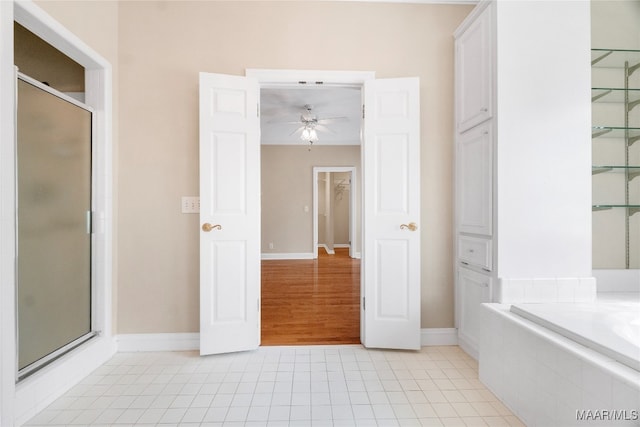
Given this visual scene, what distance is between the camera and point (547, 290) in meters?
1.93

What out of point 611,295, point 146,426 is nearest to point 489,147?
point 611,295

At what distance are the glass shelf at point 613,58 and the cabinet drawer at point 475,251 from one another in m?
1.51

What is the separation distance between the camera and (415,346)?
2383mm

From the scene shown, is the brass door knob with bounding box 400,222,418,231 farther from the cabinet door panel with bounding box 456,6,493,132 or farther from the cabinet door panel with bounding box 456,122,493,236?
the cabinet door panel with bounding box 456,6,493,132

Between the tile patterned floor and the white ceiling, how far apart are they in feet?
8.19

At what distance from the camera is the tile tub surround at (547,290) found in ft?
6.31

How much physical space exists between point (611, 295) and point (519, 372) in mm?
1134

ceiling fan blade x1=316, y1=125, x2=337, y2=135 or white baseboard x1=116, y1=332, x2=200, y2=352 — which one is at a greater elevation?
ceiling fan blade x1=316, y1=125, x2=337, y2=135

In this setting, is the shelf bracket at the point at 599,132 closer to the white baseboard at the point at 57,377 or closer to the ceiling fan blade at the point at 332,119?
the ceiling fan blade at the point at 332,119

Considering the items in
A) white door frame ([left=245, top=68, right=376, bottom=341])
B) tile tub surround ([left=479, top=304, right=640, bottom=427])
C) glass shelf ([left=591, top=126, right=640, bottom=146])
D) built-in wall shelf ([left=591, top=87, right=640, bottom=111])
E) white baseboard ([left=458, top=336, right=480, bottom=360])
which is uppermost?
white door frame ([left=245, top=68, right=376, bottom=341])

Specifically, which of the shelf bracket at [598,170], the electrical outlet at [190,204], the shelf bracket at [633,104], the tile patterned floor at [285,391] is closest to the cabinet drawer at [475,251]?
the tile patterned floor at [285,391]

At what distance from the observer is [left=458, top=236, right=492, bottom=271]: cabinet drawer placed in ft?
Result: 6.80

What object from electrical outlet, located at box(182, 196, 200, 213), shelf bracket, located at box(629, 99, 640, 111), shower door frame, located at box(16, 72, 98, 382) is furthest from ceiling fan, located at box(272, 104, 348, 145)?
shelf bracket, located at box(629, 99, 640, 111)

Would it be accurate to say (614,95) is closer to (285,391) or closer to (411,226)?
(411,226)
